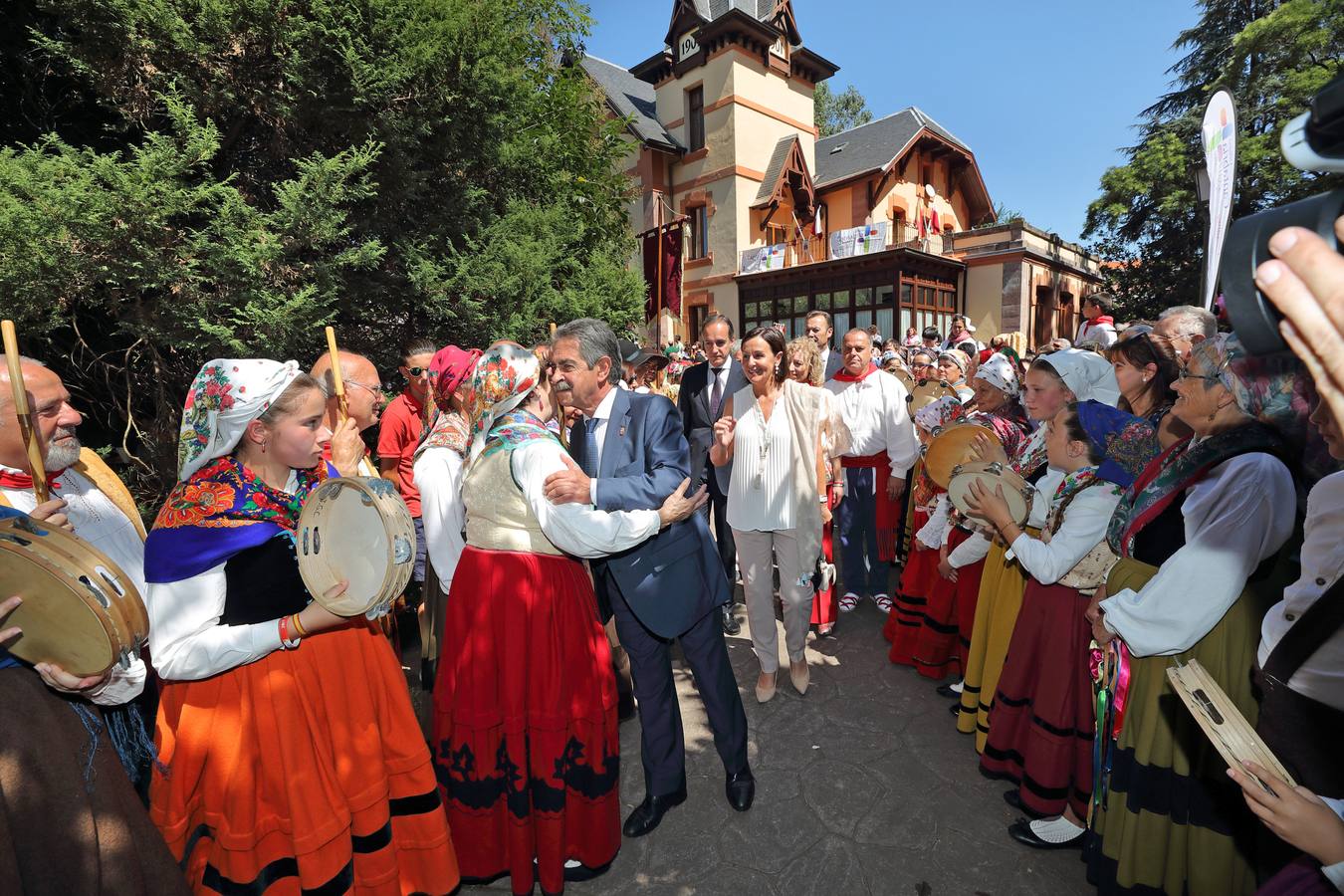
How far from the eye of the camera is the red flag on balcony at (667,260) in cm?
1349

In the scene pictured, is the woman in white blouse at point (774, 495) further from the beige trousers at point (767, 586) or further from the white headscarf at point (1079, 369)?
the white headscarf at point (1079, 369)

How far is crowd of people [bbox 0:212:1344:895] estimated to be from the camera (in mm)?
1633

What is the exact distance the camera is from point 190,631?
1.87 meters

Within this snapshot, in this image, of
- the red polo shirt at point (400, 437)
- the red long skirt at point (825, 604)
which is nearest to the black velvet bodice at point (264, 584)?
the red polo shirt at point (400, 437)

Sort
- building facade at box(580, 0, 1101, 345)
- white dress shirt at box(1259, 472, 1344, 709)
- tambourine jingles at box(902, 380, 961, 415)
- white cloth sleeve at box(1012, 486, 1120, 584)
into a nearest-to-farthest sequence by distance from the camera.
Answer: white dress shirt at box(1259, 472, 1344, 709) → white cloth sleeve at box(1012, 486, 1120, 584) → tambourine jingles at box(902, 380, 961, 415) → building facade at box(580, 0, 1101, 345)

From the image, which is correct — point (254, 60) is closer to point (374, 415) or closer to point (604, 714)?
point (374, 415)

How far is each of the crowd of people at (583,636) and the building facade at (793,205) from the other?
19137mm

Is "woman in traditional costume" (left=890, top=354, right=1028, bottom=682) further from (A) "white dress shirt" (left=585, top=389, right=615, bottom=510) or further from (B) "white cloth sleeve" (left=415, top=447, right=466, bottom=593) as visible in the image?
(B) "white cloth sleeve" (left=415, top=447, right=466, bottom=593)

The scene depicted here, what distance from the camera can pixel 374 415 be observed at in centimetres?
388

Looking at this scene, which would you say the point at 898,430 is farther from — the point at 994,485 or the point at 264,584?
the point at 264,584

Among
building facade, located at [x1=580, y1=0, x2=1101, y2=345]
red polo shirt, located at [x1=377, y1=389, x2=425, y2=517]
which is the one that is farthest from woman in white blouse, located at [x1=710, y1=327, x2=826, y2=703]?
building facade, located at [x1=580, y1=0, x2=1101, y2=345]

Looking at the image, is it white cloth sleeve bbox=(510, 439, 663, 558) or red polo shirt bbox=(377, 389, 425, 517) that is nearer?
white cloth sleeve bbox=(510, 439, 663, 558)

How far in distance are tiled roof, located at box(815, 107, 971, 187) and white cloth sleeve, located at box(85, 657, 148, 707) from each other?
25.8m

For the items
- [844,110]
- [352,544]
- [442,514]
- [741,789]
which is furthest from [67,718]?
[844,110]
